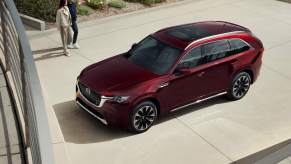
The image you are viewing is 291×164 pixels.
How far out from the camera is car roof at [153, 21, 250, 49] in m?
10.2

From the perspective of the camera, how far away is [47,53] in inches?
534

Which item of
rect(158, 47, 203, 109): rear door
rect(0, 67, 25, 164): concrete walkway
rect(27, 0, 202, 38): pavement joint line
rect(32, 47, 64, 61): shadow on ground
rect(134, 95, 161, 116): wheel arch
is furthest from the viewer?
rect(27, 0, 202, 38): pavement joint line

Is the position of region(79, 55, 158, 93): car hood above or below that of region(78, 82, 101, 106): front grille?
above

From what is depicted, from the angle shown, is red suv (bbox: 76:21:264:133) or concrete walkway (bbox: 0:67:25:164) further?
red suv (bbox: 76:21:264:133)

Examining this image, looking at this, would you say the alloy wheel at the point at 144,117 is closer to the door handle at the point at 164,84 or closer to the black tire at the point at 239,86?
the door handle at the point at 164,84

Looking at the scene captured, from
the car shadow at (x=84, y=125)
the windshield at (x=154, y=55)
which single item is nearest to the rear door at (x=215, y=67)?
the car shadow at (x=84, y=125)

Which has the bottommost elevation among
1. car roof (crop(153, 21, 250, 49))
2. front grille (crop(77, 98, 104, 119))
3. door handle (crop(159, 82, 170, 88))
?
front grille (crop(77, 98, 104, 119))

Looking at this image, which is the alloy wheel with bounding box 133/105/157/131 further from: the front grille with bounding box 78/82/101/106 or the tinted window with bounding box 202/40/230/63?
the tinted window with bounding box 202/40/230/63

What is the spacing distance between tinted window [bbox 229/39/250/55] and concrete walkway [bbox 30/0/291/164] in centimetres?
113

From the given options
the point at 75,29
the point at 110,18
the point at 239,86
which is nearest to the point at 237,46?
the point at 239,86

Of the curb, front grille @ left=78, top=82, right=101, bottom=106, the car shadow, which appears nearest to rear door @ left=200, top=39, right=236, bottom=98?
the car shadow

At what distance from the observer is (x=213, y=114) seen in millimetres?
10602

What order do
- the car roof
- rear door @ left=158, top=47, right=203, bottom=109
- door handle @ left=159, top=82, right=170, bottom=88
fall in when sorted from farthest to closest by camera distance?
the car roof → rear door @ left=158, top=47, right=203, bottom=109 → door handle @ left=159, top=82, right=170, bottom=88

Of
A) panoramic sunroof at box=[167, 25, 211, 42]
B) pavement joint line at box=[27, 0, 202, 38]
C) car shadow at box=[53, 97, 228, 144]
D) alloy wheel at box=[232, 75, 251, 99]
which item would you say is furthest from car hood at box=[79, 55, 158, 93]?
pavement joint line at box=[27, 0, 202, 38]
